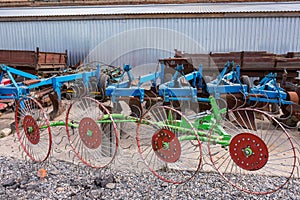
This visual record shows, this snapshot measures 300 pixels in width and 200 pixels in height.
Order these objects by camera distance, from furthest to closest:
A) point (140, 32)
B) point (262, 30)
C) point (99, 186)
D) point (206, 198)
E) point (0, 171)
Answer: point (140, 32), point (262, 30), point (0, 171), point (99, 186), point (206, 198)

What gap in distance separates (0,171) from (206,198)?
2538mm

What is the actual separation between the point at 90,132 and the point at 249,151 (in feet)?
5.45

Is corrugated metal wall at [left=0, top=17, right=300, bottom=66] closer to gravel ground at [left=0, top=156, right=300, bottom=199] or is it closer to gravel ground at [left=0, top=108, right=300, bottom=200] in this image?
gravel ground at [left=0, top=108, right=300, bottom=200]

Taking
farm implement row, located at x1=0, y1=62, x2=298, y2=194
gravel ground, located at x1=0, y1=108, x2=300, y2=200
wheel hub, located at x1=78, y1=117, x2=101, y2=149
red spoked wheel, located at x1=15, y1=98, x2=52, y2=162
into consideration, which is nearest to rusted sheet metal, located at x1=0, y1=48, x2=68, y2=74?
farm implement row, located at x1=0, y1=62, x2=298, y2=194

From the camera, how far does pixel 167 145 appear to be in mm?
2678

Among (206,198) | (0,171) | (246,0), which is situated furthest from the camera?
(246,0)

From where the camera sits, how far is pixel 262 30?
9430 millimetres

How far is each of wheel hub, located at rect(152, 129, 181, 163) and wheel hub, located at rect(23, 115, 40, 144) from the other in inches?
55.2

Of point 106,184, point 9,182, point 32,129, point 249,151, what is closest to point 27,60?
point 32,129

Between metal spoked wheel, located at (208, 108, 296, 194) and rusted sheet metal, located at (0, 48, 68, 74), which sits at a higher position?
rusted sheet metal, located at (0, 48, 68, 74)

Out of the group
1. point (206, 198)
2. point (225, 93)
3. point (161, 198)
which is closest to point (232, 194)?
point (206, 198)

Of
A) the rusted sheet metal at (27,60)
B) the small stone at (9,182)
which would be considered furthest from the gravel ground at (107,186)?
the rusted sheet metal at (27,60)

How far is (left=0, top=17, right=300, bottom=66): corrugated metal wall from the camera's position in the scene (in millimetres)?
9406

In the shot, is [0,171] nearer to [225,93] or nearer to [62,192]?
[62,192]
